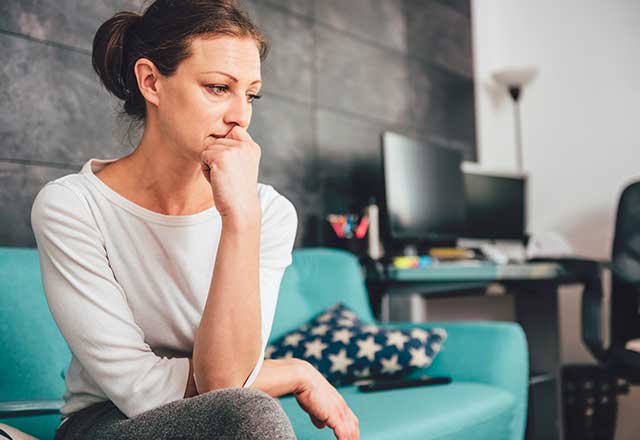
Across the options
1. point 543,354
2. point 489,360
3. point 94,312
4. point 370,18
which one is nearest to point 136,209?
point 94,312

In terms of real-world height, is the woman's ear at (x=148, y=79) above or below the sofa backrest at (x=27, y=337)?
above

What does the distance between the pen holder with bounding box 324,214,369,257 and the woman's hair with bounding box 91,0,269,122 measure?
140cm

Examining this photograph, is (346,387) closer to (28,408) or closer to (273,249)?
(273,249)

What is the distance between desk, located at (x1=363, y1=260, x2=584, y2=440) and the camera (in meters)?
2.28

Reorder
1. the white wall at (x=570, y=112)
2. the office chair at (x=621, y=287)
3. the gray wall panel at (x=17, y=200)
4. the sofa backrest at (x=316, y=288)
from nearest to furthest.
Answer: the gray wall panel at (x=17, y=200) < the sofa backrest at (x=316, y=288) < the office chair at (x=621, y=287) < the white wall at (x=570, y=112)

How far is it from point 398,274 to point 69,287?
1416 mm

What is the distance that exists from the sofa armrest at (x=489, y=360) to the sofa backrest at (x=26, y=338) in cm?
94

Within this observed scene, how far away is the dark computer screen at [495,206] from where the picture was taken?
311 centimetres

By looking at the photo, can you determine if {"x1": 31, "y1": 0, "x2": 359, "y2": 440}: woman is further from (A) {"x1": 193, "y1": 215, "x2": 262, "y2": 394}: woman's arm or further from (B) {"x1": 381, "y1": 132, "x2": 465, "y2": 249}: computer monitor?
(B) {"x1": 381, "y1": 132, "x2": 465, "y2": 249}: computer monitor

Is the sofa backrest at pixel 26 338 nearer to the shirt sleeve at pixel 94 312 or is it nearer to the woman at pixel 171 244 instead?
the woman at pixel 171 244

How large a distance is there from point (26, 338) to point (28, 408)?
0.29 metres

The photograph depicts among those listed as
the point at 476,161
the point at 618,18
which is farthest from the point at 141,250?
the point at 618,18

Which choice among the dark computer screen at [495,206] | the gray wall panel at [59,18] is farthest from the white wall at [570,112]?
the gray wall panel at [59,18]

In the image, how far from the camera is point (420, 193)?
2643 mm
